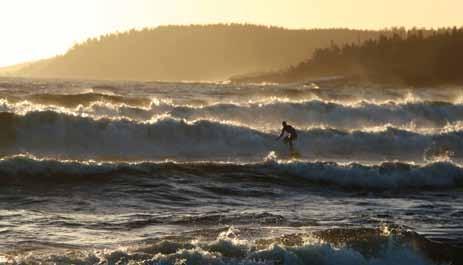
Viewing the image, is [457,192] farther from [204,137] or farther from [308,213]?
[204,137]

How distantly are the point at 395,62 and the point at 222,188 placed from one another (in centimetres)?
8183

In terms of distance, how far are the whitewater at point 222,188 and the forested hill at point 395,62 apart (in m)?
51.5

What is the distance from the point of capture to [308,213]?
Result: 1825 centimetres

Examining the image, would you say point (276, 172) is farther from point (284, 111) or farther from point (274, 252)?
point (284, 111)

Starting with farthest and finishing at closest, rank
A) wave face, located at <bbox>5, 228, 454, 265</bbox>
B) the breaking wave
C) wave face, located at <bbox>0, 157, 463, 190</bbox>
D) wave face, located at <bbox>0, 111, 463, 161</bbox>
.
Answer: the breaking wave
wave face, located at <bbox>0, 111, 463, 161</bbox>
wave face, located at <bbox>0, 157, 463, 190</bbox>
wave face, located at <bbox>5, 228, 454, 265</bbox>

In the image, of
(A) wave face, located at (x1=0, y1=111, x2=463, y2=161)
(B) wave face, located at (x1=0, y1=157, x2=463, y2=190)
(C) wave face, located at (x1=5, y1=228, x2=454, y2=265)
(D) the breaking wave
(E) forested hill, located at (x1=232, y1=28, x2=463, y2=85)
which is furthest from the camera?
(E) forested hill, located at (x1=232, y1=28, x2=463, y2=85)

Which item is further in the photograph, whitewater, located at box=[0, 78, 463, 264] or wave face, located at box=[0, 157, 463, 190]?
wave face, located at box=[0, 157, 463, 190]

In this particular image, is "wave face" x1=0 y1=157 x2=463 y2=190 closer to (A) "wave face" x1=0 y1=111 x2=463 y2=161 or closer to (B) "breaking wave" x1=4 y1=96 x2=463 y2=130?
(A) "wave face" x1=0 y1=111 x2=463 y2=161

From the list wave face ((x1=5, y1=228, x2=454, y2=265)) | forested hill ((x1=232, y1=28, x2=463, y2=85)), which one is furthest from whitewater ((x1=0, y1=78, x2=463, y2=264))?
forested hill ((x1=232, y1=28, x2=463, y2=85))

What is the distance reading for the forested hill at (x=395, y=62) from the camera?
95375 millimetres

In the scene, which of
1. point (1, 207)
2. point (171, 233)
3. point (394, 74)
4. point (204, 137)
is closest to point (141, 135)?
point (204, 137)

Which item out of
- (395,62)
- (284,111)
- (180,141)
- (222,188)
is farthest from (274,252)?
(395,62)

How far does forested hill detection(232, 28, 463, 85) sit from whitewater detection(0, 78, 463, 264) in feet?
169

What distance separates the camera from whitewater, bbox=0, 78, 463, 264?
13.8 meters
